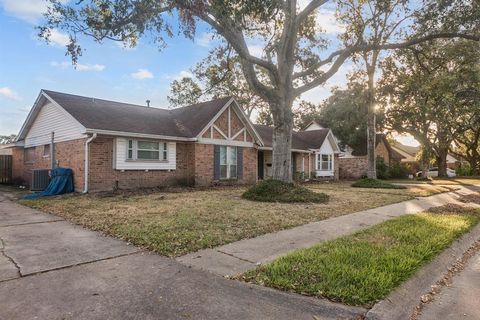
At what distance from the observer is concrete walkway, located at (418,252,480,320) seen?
3312 millimetres

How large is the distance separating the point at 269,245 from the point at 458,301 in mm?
2772

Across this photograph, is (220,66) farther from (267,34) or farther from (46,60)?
(46,60)

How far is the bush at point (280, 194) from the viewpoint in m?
11.7

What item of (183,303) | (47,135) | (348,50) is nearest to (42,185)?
(47,135)

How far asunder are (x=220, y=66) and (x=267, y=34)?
2.95 meters

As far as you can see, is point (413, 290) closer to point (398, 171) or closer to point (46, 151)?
point (46, 151)

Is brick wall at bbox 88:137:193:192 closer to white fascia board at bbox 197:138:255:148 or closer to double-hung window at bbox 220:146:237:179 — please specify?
white fascia board at bbox 197:138:255:148

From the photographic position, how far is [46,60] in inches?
453

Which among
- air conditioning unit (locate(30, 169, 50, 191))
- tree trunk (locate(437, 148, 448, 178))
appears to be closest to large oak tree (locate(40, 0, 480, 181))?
→ air conditioning unit (locate(30, 169, 50, 191))

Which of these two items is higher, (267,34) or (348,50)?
(267,34)

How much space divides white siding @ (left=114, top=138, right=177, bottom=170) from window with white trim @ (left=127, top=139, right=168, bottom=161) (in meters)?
0.18

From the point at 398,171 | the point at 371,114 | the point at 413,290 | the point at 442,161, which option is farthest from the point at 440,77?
the point at 442,161

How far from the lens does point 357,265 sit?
428cm

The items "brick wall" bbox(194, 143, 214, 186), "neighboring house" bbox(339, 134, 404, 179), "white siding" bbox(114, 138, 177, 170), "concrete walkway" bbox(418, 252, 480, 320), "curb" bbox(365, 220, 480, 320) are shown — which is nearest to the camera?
"curb" bbox(365, 220, 480, 320)
